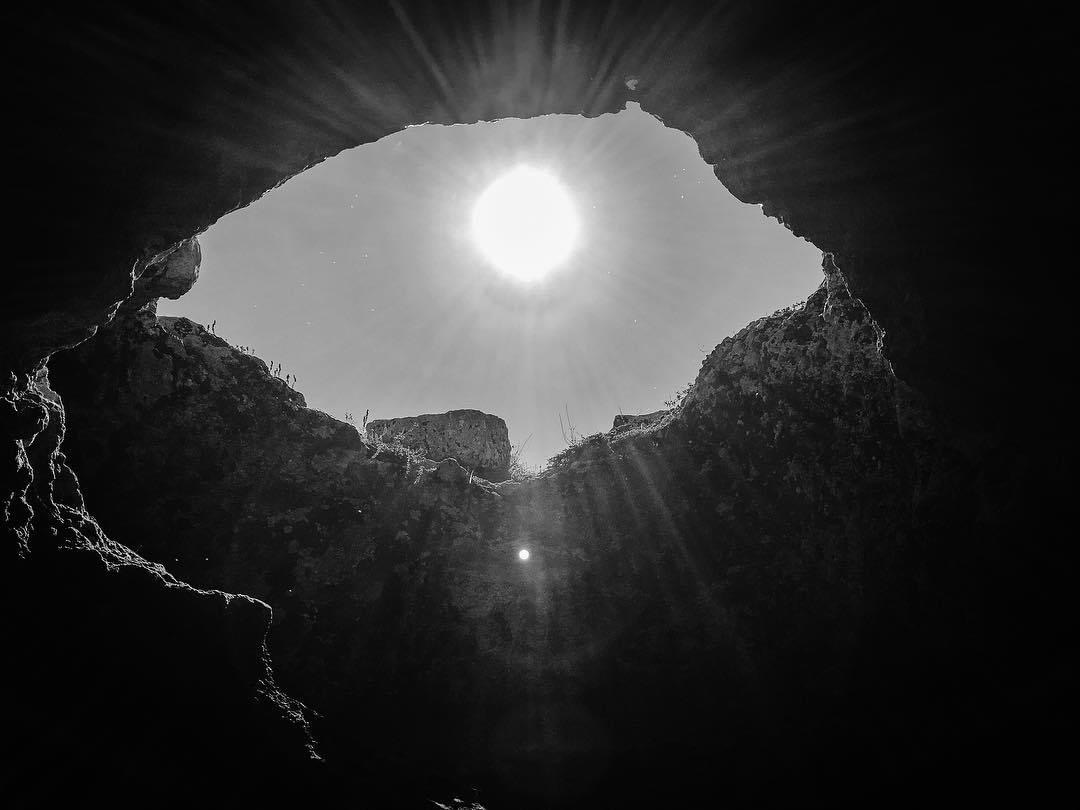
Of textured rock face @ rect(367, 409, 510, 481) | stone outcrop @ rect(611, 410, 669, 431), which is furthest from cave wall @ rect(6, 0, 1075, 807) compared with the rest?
textured rock face @ rect(367, 409, 510, 481)

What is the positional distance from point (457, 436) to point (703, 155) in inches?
483

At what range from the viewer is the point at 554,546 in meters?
8.61

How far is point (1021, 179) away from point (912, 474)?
385 cm

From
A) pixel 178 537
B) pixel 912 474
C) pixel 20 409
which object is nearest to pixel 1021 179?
pixel 912 474

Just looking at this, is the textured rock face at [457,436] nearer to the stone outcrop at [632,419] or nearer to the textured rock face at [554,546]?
the stone outcrop at [632,419]

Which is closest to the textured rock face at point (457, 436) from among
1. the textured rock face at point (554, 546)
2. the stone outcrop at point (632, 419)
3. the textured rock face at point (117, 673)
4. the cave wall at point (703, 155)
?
the stone outcrop at point (632, 419)

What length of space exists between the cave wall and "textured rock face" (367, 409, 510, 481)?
35.9ft

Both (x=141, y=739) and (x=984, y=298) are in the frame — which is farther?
(x=984, y=298)

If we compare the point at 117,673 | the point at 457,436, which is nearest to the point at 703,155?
the point at 117,673

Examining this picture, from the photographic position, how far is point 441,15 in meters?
3.37

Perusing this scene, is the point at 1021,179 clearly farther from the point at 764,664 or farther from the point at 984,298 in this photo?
the point at 764,664

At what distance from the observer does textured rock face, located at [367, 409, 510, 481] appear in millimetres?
15750

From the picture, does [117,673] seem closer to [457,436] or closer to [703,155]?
[703,155]

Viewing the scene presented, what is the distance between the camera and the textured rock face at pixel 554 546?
22.7 ft
